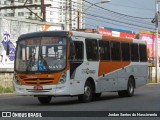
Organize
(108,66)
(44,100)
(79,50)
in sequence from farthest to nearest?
(108,66) → (44,100) → (79,50)

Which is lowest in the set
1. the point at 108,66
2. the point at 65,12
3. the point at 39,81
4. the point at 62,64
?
the point at 39,81

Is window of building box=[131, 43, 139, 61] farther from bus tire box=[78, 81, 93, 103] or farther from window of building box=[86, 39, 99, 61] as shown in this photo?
bus tire box=[78, 81, 93, 103]

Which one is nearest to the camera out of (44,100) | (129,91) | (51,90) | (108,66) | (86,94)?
(51,90)

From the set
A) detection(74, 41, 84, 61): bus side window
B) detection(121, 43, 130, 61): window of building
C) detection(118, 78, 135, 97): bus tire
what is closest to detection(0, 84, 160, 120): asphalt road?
detection(74, 41, 84, 61): bus side window

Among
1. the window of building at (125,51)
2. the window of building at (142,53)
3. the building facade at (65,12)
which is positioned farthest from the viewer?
the building facade at (65,12)

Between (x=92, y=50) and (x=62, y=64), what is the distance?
250 cm

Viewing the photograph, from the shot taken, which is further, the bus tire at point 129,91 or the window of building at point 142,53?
the window of building at point 142,53

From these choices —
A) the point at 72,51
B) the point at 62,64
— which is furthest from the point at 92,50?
the point at 62,64

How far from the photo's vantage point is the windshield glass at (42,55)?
1977cm

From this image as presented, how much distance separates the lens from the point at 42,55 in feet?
65.5

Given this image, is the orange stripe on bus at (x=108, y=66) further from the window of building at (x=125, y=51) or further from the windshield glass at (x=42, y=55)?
the windshield glass at (x=42, y=55)

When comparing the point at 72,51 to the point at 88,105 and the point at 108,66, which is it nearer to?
the point at 88,105

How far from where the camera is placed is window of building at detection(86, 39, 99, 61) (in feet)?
70.6

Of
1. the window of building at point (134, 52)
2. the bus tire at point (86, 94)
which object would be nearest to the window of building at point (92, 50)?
the bus tire at point (86, 94)
